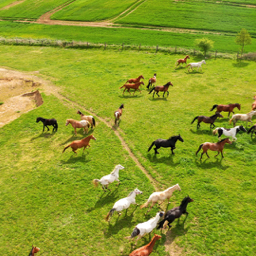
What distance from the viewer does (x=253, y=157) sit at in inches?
576

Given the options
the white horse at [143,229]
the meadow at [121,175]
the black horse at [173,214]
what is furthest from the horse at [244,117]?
the white horse at [143,229]

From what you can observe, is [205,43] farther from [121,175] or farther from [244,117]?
[121,175]

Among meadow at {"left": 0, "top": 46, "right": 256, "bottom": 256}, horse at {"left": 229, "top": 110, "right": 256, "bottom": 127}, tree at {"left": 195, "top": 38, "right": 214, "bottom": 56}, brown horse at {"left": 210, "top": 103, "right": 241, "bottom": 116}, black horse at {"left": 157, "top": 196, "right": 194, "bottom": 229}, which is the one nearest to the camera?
black horse at {"left": 157, "top": 196, "right": 194, "bottom": 229}

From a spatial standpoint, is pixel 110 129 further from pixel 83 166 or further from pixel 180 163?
pixel 180 163

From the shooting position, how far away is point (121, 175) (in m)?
13.7

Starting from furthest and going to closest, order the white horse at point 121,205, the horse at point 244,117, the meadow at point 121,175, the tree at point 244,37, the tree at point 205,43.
A: the tree at point 205,43
the tree at point 244,37
the horse at point 244,117
the white horse at point 121,205
the meadow at point 121,175

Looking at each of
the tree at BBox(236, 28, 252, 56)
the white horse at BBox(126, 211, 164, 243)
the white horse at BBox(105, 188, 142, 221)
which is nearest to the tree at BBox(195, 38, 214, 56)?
the tree at BBox(236, 28, 252, 56)

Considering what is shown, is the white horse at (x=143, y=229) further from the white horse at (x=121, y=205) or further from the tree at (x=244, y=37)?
the tree at (x=244, y=37)

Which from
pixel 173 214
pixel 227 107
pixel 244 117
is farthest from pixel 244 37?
pixel 173 214

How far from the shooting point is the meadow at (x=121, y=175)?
10148mm

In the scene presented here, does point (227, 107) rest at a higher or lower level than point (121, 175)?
higher

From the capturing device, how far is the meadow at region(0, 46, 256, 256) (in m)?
10.1

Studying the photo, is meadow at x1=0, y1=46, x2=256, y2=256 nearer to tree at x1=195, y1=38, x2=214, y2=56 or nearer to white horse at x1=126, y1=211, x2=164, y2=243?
white horse at x1=126, y1=211, x2=164, y2=243

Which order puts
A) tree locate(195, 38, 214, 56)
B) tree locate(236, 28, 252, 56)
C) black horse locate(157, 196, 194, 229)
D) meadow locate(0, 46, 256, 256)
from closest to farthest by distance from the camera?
1. black horse locate(157, 196, 194, 229)
2. meadow locate(0, 46, 256, 256)
3. tree locate(236, 28, 252, 56)
4. tree locate(195, 38, 214, 56)
